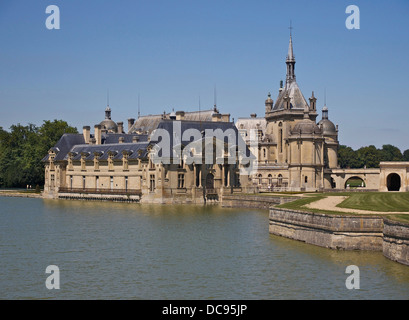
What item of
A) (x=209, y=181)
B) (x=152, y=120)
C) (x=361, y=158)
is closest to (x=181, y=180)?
(x=209, y=181)

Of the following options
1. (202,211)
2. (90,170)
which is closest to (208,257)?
(202,211)

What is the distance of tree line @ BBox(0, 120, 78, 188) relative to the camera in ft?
367

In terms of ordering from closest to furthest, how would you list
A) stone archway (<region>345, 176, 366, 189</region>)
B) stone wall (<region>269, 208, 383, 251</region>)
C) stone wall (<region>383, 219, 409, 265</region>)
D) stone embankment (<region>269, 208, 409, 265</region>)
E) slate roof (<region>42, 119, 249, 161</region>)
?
stone wall (<region>383, 219, 409, 265</region>) < stone embankment (<region>269, 208, 409, 265</region>) < stone wall (<region>269, 208, 383, 251</region>) < slate roof (<region>42, 119, 249, 161</region>) < stone archway (<region>345, 176, 366, 189</region>)

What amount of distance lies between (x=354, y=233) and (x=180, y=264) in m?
9.98

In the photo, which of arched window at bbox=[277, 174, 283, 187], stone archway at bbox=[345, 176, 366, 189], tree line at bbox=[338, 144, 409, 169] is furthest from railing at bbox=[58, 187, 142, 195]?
tree line at bbox=[338, 144, 409, 169]

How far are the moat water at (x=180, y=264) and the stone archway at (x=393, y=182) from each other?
40321mm

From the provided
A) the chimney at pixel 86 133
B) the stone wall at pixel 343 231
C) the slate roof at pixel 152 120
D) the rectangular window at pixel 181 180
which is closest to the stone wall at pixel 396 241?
the stone wall at pixel 343 231

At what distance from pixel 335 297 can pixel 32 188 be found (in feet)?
319

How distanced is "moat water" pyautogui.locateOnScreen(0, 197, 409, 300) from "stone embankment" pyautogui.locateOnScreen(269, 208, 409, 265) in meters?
0.67

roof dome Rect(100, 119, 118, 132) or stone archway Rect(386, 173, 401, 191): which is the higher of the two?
roof dome Rect(100, 119, 118, 132)

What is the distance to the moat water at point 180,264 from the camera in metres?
29.0

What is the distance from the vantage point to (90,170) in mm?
94000

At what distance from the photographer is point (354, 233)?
37.3 meters

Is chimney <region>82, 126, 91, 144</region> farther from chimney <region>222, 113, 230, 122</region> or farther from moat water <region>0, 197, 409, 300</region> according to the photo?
moat water <region>0, 197, 409, 300</region>
